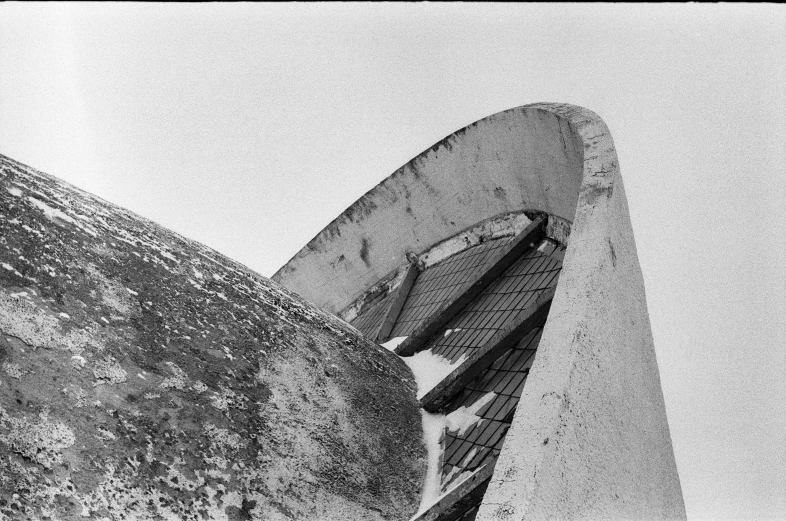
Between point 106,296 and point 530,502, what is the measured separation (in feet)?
8.03

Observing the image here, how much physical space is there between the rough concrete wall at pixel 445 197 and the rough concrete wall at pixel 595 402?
60.1 inches

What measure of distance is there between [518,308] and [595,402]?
112 inches

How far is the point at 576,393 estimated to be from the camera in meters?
3.25

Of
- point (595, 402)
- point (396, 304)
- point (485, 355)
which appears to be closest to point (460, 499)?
→ point (595, 402)

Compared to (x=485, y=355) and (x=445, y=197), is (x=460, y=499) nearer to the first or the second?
(x=485, y=355)

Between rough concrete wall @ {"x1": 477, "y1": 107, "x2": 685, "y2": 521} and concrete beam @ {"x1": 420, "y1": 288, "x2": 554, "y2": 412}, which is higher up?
concrete beam @ {"x1": 420, "y1": 288, "x2": 554, "y2": 412}

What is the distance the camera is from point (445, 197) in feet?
28.5

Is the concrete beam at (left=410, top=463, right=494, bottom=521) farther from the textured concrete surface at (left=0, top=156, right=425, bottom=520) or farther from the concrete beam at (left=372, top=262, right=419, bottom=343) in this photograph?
the concrete beam at (left=372, top=262, right=419, bottom=343)

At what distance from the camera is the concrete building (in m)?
3.22

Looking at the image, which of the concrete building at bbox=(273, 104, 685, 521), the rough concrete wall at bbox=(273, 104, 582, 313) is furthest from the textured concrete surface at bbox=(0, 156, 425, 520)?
the rough concrete wall at bbox=(273, 104, 582, 313)

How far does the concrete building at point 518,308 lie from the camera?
322 centimetres

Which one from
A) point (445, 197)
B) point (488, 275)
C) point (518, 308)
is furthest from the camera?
point (445, 197)

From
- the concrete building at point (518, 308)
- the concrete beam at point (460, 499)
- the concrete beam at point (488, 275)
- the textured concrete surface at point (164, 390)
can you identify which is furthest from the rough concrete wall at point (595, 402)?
the concrete beam at point (488, 275)

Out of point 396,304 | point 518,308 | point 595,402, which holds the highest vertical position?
point 396,304
